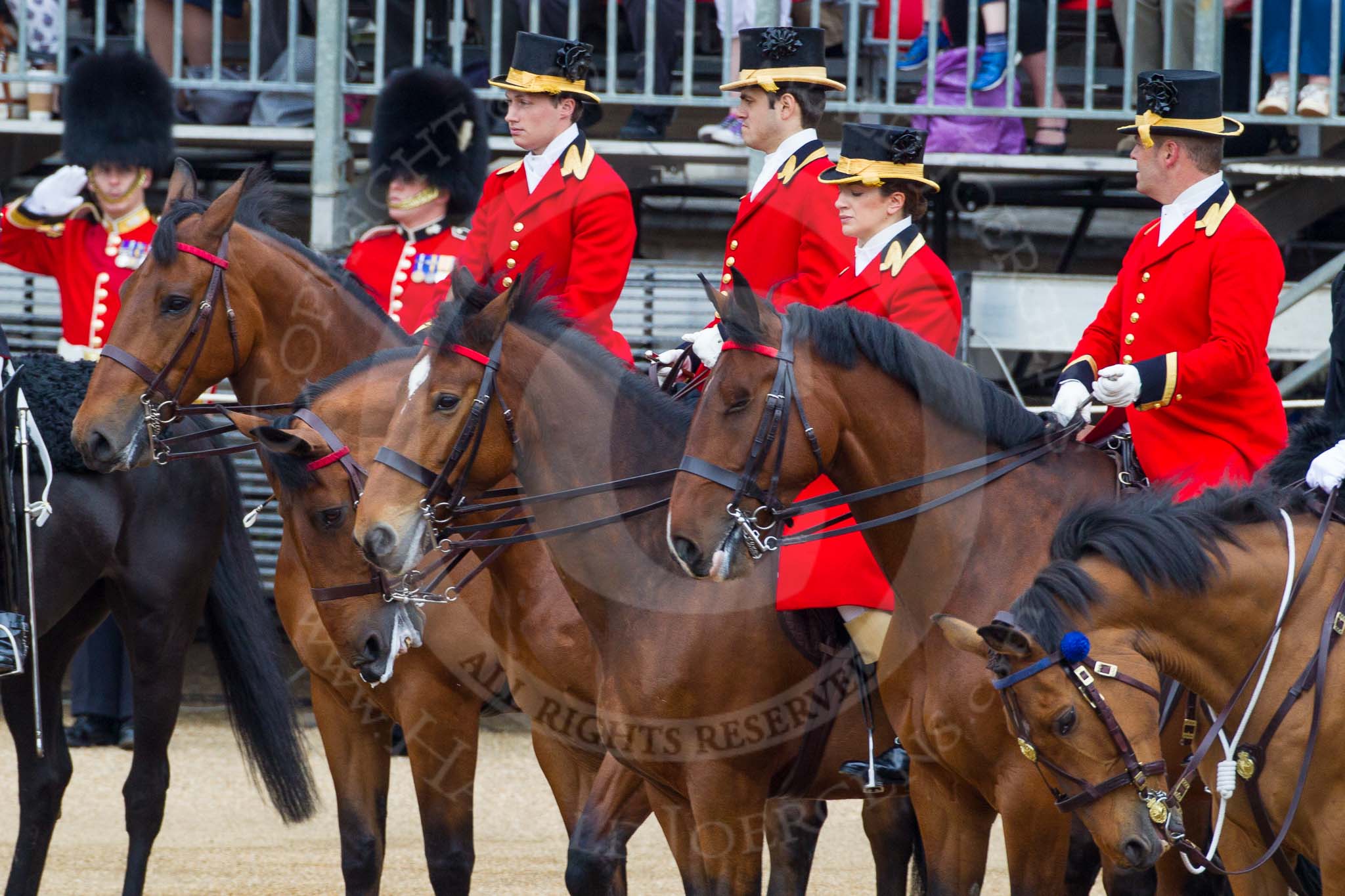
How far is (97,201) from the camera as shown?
7.17 metres

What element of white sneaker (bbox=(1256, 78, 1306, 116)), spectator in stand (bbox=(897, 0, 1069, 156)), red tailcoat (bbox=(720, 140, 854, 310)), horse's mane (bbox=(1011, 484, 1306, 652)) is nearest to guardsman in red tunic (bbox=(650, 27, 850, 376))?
red tailcoat (bbox=(720, 140, 854, 310))

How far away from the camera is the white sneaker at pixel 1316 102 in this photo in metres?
7.62

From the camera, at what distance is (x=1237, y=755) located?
3668mm

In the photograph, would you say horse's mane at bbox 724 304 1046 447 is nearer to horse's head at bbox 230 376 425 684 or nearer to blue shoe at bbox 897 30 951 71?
horse's head at bbox 230 376 425 684

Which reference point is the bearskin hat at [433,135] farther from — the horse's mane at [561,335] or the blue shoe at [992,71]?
the horse's mane at [561,335]

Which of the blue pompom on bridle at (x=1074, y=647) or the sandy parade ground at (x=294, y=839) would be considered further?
the sandy parade ground at (x=294, y=839)

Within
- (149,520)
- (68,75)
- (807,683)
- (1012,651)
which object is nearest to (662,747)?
(807,683)

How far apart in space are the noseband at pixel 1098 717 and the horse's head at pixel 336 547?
1.87m

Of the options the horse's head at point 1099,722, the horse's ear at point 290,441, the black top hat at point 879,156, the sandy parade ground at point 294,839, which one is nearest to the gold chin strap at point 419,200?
the horse's ear at point 290,441

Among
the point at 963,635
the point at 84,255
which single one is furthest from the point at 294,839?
the point at 963,635

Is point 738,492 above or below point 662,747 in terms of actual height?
above

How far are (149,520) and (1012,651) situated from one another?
136 inches

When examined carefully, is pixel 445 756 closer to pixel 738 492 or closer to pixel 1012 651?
pixel 738 492

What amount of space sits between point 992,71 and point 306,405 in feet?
13.6
